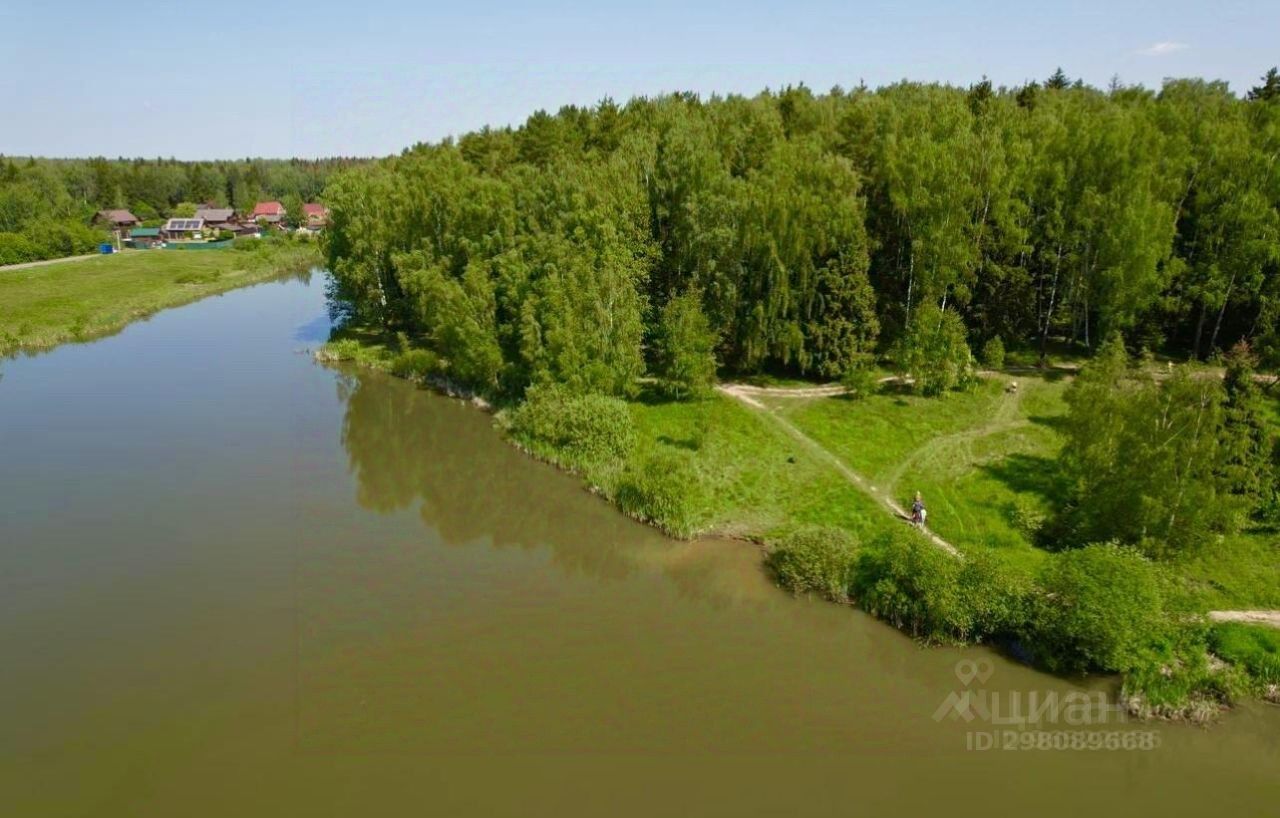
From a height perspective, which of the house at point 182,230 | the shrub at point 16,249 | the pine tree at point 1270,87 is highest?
the pine tree at point 1270,87

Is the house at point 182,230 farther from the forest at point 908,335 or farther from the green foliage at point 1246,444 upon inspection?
the green foliage at point 1246,444

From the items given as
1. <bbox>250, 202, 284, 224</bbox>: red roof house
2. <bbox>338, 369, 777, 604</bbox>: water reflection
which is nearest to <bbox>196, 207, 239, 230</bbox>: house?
<bbox>250, 202, 284, 224</bbox>: red roof house

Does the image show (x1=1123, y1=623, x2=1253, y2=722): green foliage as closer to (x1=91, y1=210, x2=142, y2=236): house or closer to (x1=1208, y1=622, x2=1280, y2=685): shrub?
(x1=1208, y1=622, x2=1280, y2=685): shrub

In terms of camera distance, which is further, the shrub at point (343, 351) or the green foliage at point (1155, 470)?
the shrub at point (343, 351)

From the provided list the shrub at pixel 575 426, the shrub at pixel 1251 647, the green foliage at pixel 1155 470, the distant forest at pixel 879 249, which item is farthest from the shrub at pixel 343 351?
the shrub at pixel 1251 647

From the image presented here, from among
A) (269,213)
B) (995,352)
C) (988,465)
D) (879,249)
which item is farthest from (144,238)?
(988,465)

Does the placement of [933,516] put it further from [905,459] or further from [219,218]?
[219,218]
